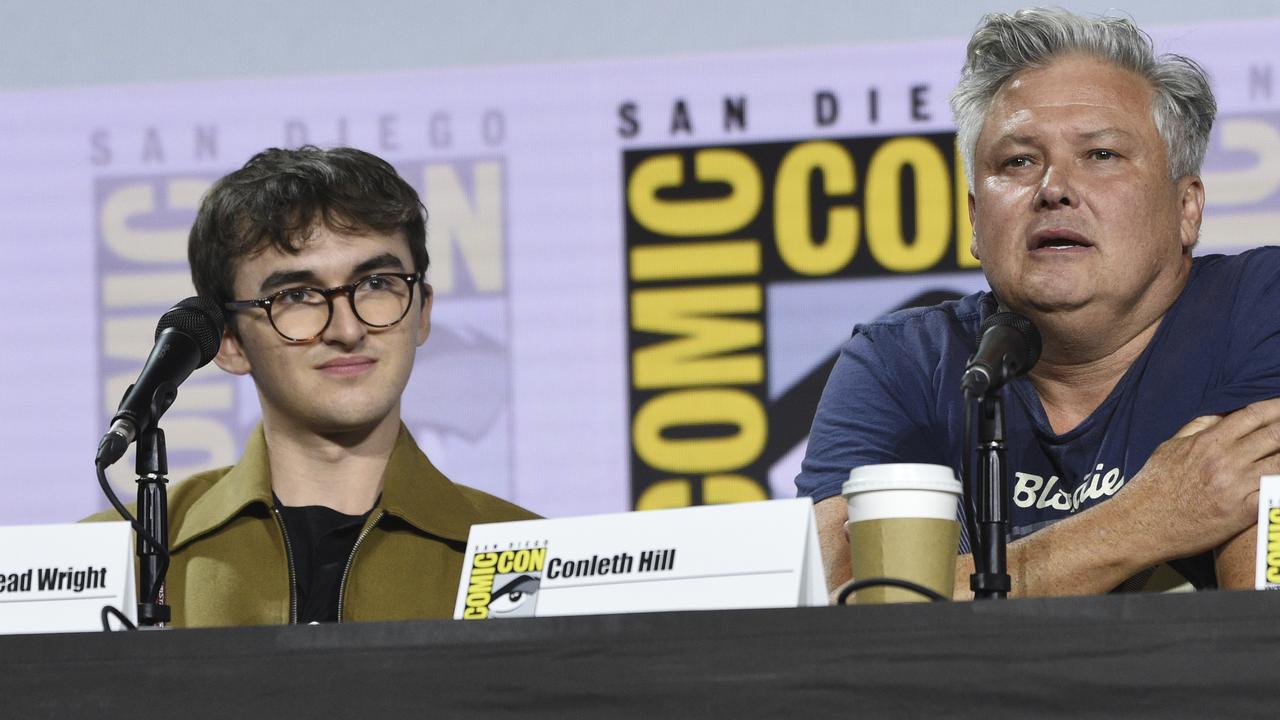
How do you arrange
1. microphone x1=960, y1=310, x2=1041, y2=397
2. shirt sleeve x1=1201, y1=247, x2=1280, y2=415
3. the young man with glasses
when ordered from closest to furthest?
microphone x1=960, y1=310, x2=1041, y2=397
shirt sleeve x1=1201, y1=247, x2=1280, y2=415
the young man with glasses

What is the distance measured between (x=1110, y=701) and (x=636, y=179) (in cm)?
234

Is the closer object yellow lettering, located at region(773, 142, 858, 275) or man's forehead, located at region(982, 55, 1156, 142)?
man's forehead, located at region(982, 55, 1156, 142)

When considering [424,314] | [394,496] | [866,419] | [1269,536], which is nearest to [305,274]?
[424,314]

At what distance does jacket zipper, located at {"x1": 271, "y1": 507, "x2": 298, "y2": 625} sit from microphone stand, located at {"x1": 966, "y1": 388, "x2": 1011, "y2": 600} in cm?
116

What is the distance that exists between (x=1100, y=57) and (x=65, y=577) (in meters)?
1.53

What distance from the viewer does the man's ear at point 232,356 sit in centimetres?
249

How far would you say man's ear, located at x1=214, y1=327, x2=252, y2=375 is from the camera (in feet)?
8.18

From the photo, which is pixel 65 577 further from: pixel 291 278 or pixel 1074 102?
pixel 1074 102

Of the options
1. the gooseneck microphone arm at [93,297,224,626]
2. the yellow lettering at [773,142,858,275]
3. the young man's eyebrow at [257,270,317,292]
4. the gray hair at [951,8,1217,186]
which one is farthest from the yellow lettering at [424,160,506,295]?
the gooseneck microphone arm at [93,297,224,626]

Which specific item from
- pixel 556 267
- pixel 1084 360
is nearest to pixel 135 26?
pixel 556 267

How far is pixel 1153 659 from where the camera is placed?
3.96 ft

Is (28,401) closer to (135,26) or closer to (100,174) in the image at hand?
(100,174)

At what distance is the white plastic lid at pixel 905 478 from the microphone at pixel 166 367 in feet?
2.62

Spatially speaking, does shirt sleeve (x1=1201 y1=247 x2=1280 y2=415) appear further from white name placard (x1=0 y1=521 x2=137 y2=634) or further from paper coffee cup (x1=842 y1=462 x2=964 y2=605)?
white name placard (x1=0 y1=521 x2=137 y2=634)
